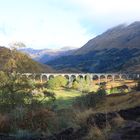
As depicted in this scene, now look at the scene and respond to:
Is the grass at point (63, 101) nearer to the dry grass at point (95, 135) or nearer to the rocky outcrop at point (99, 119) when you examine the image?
the rocky outcrop at point (99, 119)

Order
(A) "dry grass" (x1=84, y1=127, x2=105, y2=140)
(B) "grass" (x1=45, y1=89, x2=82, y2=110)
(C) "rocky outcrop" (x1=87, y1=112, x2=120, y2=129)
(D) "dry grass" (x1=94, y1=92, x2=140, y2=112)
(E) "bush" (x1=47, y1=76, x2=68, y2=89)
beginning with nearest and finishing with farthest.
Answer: (A) "dry grass" (x1=84, y1=127, x2=105, y2=140)
(C) "rocky outcrop" (x1=87, y1=112, x2=120, y2=129)
(D) "dry grass" (x1=94, y1=92, x2=140, y2=112)
(B) "grass" (x1=45, y1=89, x2=82, y2=110)
(E) "bush" (x1=47, y1=76, x2=68, y2=89)

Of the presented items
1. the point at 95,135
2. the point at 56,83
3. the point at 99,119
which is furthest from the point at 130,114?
the point at 56,83

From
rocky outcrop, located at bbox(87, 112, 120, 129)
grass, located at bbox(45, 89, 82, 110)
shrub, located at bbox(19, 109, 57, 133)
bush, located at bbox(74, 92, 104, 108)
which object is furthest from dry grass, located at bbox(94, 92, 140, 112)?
rocky outcrop, located at bbox(87, 112, 120, 129)

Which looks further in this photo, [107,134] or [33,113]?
[33,113]

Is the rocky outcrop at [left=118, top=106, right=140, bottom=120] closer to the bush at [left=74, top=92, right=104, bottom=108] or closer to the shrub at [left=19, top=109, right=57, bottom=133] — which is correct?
the shrub at [left=19, top=109, right=57, bottom=133]

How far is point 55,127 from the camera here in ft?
64.8

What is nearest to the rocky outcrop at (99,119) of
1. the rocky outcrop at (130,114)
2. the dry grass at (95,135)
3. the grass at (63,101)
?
the rocky outcrop at (130,114)

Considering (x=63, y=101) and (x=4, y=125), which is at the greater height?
(x=4, y=125)

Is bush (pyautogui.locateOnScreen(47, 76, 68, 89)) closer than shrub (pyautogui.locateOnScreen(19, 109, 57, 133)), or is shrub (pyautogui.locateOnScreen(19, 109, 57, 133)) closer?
shrub (pyautogui.locateOnScreen(19, 109, 57, 133))

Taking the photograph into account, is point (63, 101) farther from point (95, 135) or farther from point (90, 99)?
point (95, 135)

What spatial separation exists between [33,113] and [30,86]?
56.6ft

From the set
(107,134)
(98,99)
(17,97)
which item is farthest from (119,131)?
(98,99)

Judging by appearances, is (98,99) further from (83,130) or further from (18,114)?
(83,130)

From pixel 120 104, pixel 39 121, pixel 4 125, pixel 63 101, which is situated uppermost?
pixel 39 121
